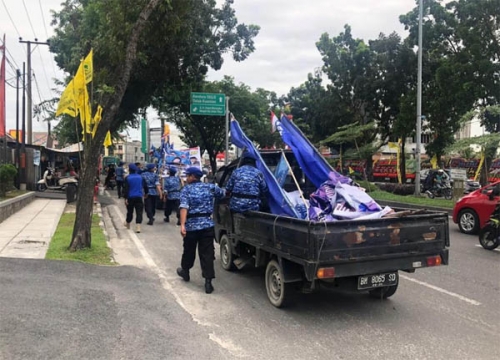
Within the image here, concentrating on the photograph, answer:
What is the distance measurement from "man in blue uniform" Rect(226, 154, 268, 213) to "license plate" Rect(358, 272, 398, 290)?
1.91 meters

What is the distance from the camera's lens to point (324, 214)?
586cm

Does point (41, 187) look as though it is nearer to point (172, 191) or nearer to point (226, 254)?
point (172, 191)

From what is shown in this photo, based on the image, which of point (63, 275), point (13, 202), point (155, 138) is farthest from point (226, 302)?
point (155, 138)

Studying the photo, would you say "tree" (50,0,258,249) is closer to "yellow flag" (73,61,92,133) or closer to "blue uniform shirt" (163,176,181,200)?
"yellow flag" (73,61,92,133)

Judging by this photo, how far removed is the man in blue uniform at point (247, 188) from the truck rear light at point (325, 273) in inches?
73.2

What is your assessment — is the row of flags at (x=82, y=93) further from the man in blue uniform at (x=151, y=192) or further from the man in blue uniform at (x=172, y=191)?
the man in blue uniform at (x=172, y=191)

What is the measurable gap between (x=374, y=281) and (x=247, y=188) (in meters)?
2.12

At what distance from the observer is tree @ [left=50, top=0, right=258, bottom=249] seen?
844cm

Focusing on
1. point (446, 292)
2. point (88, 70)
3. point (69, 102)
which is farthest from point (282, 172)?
point (69, 102)

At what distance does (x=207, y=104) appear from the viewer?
24969mm

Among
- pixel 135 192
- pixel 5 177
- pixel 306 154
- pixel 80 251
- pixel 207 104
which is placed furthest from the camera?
pixel 207 104

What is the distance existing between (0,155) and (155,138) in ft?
43.4

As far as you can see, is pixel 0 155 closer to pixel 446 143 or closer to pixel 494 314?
Result: pixel 494 314

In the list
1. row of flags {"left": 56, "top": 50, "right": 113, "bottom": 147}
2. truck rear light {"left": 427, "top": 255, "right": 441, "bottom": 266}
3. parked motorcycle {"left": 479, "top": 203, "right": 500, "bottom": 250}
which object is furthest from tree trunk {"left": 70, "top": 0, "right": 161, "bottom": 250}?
parked motorcycle {"left": 479, "top": 203, "right": 500, "bottom": 250}
